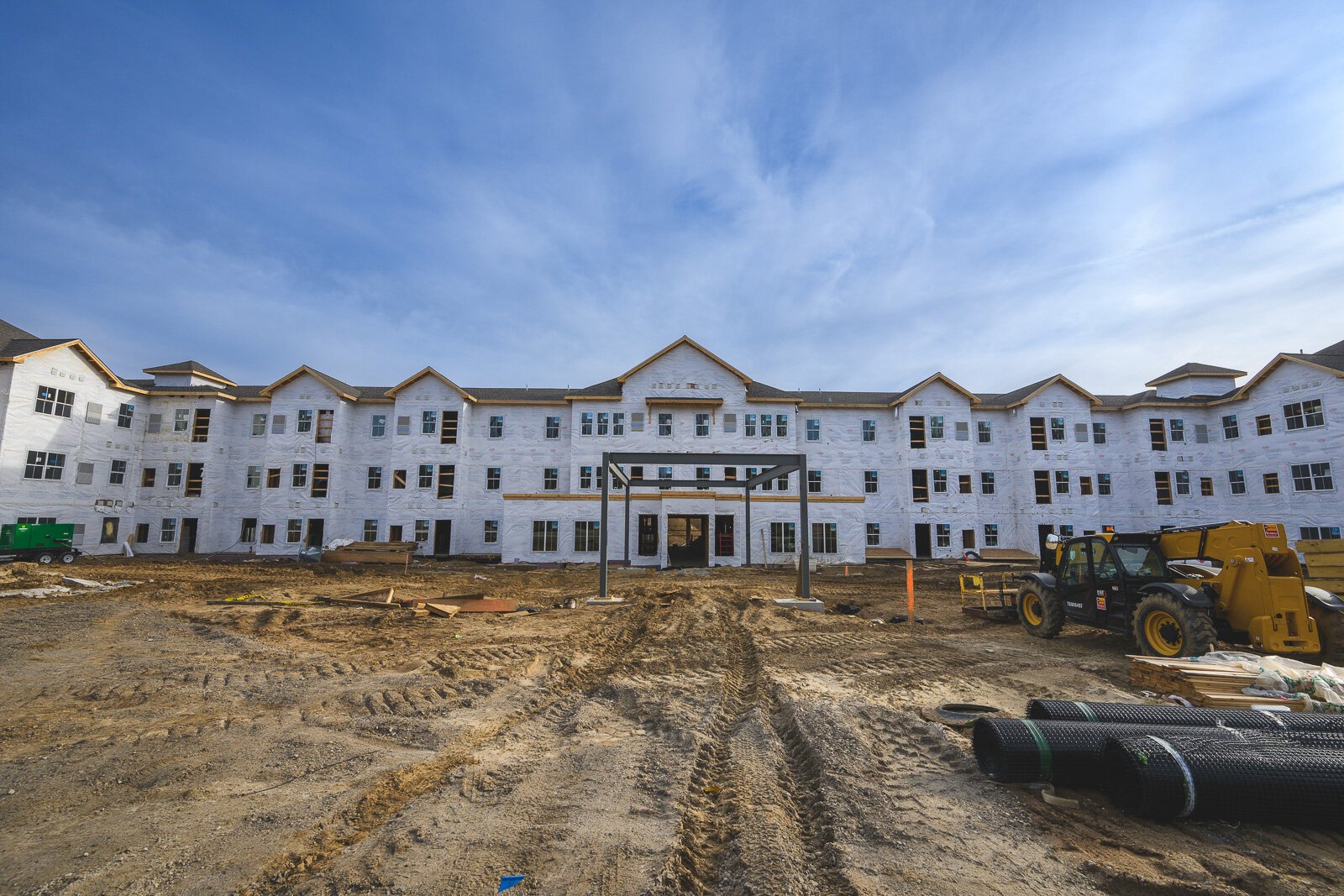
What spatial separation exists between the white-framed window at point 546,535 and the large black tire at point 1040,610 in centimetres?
2222

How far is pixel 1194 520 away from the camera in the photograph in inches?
1304

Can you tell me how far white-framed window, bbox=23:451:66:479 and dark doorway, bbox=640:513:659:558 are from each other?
30.0 m

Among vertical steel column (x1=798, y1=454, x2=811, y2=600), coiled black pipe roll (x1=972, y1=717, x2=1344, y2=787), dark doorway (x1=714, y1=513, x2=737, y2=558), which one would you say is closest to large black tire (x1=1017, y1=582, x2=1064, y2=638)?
vertical steel column (x1=798, y1=454, x2=811, y2=600)

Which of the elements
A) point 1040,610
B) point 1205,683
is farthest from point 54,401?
point 1205,683

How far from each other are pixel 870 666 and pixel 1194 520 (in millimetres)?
36958

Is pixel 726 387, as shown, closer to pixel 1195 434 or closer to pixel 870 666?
pixel 870 666

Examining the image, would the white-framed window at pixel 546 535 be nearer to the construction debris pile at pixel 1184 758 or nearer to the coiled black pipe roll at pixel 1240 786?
the construction debris pile at pixel 1184 758

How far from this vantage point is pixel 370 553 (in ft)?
95.0

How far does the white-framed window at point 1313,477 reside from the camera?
28078 mm

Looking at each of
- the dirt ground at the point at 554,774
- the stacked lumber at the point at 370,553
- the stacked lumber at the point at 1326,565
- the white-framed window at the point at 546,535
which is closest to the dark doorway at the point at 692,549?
the white-framed window at the point at 546,535

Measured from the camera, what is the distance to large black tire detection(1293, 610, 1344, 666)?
9.00 m

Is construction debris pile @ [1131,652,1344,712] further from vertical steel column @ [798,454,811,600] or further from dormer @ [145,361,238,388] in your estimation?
dormer @ [145,361,238,388]

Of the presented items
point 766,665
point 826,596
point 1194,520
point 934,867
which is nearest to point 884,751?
point 934,867

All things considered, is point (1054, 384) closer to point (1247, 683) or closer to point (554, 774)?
point (1247, 683)
